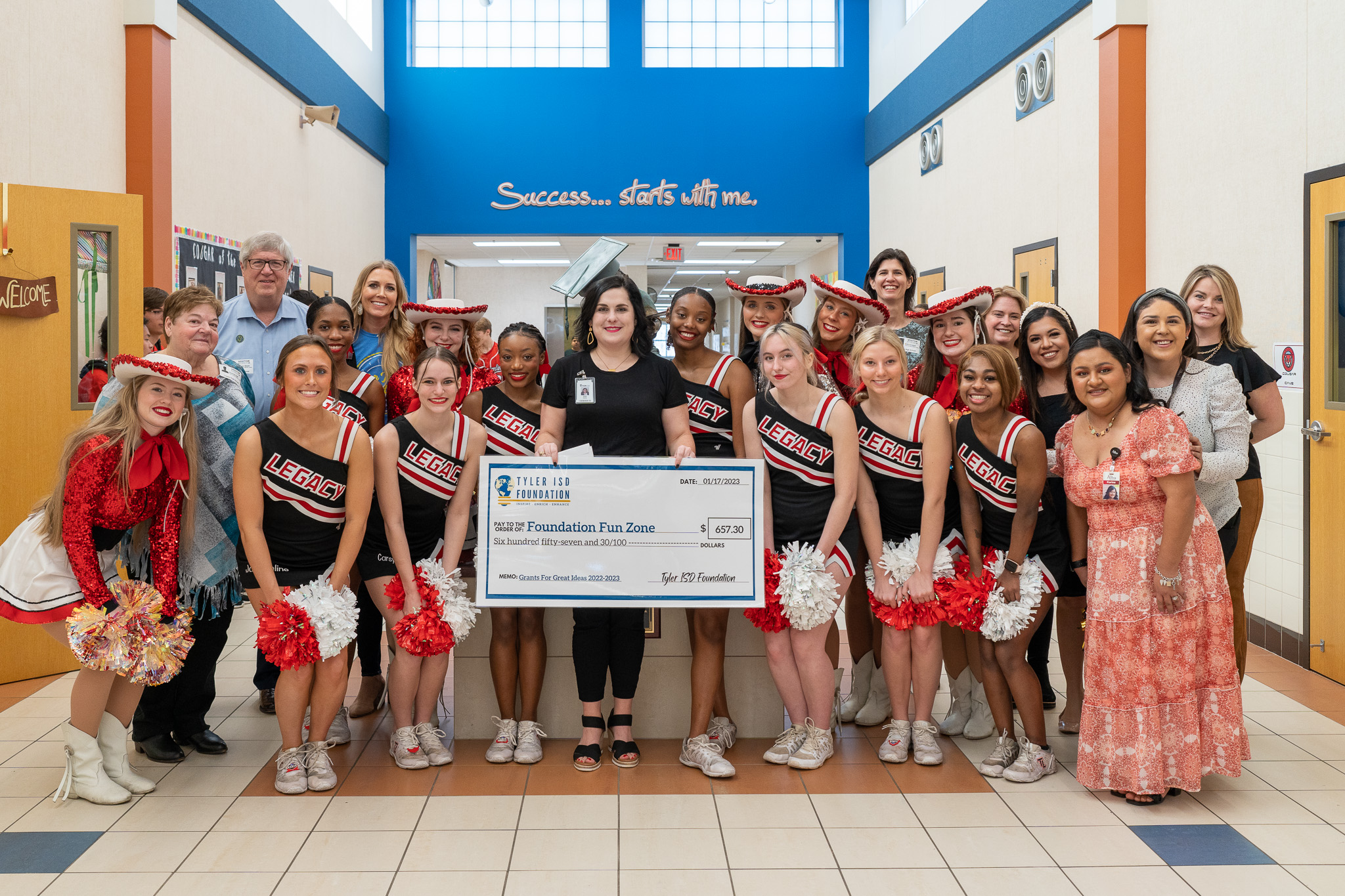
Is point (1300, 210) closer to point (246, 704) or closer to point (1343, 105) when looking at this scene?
point (1343, 105)

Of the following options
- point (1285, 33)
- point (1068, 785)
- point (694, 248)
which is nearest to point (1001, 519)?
point (1068, 785)

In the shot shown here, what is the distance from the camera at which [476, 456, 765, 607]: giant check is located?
335cm

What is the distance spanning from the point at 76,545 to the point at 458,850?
1442 mm

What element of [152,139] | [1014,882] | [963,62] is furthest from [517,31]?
[1014,882]

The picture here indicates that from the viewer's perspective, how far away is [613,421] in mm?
3373

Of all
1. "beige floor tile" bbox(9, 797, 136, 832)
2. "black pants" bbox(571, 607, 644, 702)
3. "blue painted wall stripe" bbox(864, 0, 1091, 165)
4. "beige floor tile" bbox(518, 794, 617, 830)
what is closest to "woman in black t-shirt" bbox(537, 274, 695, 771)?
Answer: "black pants" bbox(571, 607, 644, 702)

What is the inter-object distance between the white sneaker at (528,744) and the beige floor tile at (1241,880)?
1.96 meters

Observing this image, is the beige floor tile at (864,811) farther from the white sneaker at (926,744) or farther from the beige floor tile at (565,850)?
the beige floor tile at (565,850)

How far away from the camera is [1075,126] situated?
671cm

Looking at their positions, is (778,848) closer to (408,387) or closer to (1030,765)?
(1030,765)

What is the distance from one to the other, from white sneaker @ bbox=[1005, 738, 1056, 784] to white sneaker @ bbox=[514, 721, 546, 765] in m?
1.56

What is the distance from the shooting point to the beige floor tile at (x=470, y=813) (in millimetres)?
2973

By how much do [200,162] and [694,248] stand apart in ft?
26.3

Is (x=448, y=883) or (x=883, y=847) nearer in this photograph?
(x=448, y=883)
